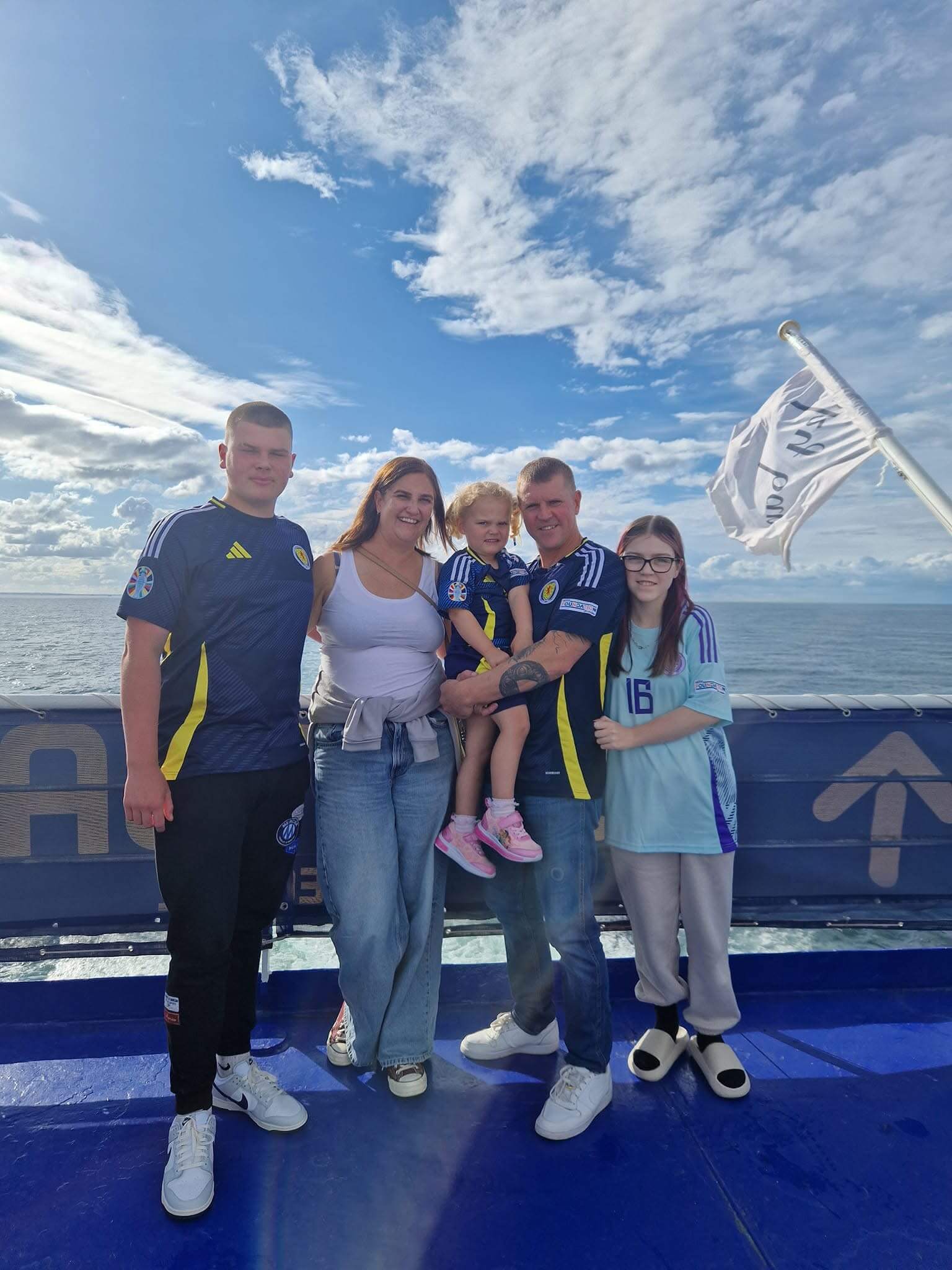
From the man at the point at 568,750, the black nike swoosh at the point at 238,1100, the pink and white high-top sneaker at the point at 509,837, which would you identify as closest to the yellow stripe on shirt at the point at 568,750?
the man at the point at 568,750

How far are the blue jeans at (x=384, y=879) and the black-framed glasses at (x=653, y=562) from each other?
91 centimetres

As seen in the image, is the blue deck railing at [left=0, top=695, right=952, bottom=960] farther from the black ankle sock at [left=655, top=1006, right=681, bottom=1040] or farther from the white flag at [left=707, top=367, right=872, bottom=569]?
the white flag at [left=707, top=367, right=872, bottom=569]

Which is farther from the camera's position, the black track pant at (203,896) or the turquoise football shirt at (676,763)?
the turquoise football shirt at (676,763)

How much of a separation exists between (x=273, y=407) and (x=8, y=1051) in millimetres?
2602

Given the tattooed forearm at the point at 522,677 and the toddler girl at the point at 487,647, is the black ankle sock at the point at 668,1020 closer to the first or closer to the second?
the toddler girl at the point at 487,647

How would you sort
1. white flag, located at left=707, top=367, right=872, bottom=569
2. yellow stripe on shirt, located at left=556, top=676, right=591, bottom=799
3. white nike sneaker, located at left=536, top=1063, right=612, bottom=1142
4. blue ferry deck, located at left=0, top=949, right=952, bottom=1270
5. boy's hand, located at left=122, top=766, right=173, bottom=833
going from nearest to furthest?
blue ferry deck, located at left=0, top=949, right=952, bottom=1270
boy's hand, located at left=122, top=766, right=173, bottom=833
white nike sneaker, located at left=536, top=1063, right=612, bottom=1142
yellow stripe on shirt, located at left=556, top=676, right=591, bottom=799
white flag, located at left=707, top=367, right=872, bottom=569

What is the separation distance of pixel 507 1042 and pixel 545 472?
7.07 feet

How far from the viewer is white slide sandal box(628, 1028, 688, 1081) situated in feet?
8.56

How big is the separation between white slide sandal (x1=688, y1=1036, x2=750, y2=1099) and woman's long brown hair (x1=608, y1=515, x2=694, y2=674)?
1.40m

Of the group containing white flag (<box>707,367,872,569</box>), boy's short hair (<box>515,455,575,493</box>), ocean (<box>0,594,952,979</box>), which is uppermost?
white flag (<box>707,367,872,569</box>)

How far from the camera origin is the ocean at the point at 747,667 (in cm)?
567

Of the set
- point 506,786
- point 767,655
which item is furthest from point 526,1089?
point 767,655

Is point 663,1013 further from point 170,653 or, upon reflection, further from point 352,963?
point 170,653

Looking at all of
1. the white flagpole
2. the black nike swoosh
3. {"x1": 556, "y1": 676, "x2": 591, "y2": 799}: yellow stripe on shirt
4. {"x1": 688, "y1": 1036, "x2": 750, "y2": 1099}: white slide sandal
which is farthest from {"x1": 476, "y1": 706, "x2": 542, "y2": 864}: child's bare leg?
the white flagpole
